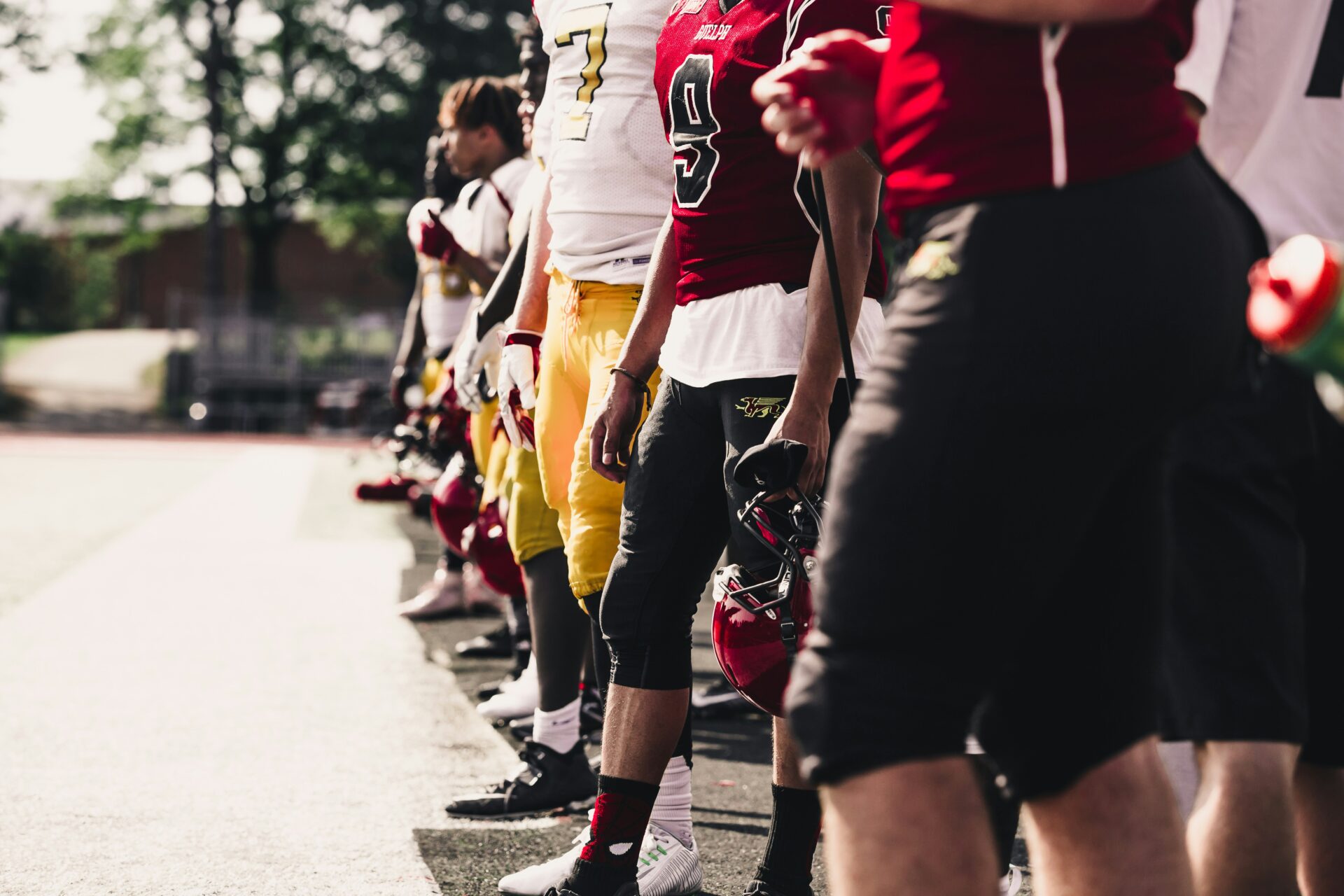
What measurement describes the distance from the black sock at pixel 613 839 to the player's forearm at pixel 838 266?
787mm

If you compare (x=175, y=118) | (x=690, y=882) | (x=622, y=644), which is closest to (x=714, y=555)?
(x=622, y=644)

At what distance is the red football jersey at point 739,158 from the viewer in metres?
2.62

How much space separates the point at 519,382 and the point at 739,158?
97cm

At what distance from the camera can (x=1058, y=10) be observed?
1434mm

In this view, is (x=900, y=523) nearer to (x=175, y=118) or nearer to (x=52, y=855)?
(x=52, y=855)

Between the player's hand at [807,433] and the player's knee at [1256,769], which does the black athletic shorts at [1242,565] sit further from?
the player's hand at [807,433]

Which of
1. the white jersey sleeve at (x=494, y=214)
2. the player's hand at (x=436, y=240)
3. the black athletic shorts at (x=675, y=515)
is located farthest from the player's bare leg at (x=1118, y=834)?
the white jersey sleeve at (x=494, y=214)

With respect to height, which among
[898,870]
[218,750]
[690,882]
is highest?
[898,870]

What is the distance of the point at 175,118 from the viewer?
43.8m

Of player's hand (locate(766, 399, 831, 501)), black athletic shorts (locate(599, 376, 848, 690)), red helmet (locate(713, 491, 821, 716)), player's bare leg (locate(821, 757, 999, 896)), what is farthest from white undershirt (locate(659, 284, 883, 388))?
player's bare leg (locate(821, 757, 999, 896))

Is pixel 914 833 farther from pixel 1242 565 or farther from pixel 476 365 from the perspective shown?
pixel 476 365

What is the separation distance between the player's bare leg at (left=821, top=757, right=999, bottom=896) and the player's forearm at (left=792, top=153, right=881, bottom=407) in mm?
1047

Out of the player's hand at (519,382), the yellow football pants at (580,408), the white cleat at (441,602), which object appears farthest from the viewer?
the white cleat at (441,602)

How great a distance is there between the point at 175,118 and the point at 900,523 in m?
45.7
